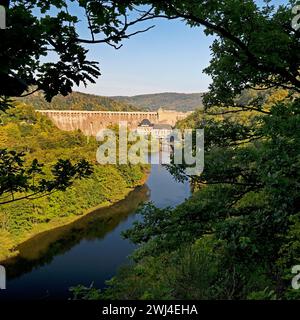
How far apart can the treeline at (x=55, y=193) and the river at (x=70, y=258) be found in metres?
1.53

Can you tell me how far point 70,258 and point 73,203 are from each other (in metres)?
13.4

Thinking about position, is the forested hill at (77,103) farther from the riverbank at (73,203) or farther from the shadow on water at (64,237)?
the shadow on water at (64,237)

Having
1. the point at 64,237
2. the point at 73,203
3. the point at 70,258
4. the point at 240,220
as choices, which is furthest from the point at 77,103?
the point at 240,220

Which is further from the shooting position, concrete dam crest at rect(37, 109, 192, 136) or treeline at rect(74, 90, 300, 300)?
concrete dam crest at rect(37, 109, 192, 136)

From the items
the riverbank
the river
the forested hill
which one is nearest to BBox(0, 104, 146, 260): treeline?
the riverbank

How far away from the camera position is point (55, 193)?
133 feet

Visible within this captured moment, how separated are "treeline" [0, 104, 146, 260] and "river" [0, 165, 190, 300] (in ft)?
5.02

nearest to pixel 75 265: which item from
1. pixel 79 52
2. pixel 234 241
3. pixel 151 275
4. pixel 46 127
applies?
pixel 151 275

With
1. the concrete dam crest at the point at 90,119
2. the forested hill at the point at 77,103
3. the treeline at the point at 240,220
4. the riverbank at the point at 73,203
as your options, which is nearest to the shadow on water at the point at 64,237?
the riverbank at the point at 73,203

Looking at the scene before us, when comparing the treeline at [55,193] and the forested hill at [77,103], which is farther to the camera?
the forested hill at [77,103]

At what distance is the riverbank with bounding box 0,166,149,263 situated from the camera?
33.0 metres

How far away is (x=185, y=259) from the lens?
14789 mm

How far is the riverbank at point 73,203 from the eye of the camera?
108 ft

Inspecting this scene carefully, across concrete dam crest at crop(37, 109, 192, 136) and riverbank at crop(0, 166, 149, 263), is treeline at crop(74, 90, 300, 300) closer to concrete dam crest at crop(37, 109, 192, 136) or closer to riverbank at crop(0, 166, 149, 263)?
riverbank at crop(0, 166, 149, 263)
